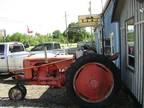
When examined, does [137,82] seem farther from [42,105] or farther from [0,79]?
[0,79]

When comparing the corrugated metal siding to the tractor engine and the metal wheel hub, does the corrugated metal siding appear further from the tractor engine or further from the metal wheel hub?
the tractor engine

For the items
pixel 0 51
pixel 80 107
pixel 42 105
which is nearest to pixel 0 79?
pixel 0 51

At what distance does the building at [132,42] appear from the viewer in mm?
8531

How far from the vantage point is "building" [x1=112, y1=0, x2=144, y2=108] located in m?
8.53

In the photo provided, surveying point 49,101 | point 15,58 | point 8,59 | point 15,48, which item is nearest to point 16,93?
point 49,101

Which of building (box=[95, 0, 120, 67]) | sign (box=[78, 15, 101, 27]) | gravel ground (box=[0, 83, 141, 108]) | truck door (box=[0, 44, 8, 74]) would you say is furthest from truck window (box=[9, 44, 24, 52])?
sign (box=[78, 15, 101, 27])

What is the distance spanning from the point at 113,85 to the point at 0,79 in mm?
9013

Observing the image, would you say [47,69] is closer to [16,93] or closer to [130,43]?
[16,93]

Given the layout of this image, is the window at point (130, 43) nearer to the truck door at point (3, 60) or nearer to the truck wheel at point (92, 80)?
the truck wheel at point (92, 80)

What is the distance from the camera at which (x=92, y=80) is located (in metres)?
9.44

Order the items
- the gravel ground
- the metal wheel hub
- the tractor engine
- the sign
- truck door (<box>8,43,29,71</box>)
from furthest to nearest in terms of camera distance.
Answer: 1. the sign
2. truck door (<box>8,43,29,71</box>)
3. the tractor engine
4. the gravel ground
5. the metal wheel hub

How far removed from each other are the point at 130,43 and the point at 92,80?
190cm

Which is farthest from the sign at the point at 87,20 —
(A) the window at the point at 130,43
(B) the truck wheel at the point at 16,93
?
(B) the truck wheel at the point at 16,93

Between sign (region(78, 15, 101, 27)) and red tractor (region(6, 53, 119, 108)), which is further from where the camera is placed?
sign (region(78, 15, 101, 27))
